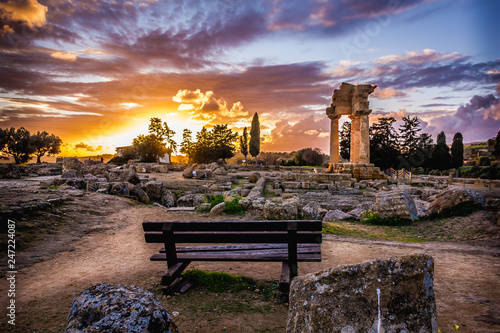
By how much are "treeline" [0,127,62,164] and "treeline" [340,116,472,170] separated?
44.2 metres

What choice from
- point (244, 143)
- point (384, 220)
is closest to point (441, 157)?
point (384, 220)

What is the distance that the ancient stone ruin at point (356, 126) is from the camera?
67.4ft

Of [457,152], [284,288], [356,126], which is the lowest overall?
[284,288]

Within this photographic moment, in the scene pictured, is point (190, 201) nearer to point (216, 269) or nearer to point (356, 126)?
point (216, 269)

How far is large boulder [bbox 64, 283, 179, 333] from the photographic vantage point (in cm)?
175

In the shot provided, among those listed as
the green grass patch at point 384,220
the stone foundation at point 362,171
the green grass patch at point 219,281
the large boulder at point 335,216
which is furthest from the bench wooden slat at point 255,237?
the stone foundation at point 362,171

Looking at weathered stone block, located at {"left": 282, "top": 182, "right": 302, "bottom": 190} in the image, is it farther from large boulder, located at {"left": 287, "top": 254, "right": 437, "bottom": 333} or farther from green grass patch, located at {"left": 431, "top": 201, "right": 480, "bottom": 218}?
large boulder, located at {"left": 287, "top": 254, "right": 437, "bottom": 333}

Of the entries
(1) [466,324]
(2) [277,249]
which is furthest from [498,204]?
(2) [277,249]

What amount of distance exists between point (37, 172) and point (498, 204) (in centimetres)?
2869

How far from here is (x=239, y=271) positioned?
4.58 meters

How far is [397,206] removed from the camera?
28.7ft

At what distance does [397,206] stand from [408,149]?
3803cm

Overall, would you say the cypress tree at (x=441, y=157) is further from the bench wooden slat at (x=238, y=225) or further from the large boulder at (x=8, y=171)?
the large boulder at (x=8, y=171)

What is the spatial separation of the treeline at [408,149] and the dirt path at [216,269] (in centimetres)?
3488
